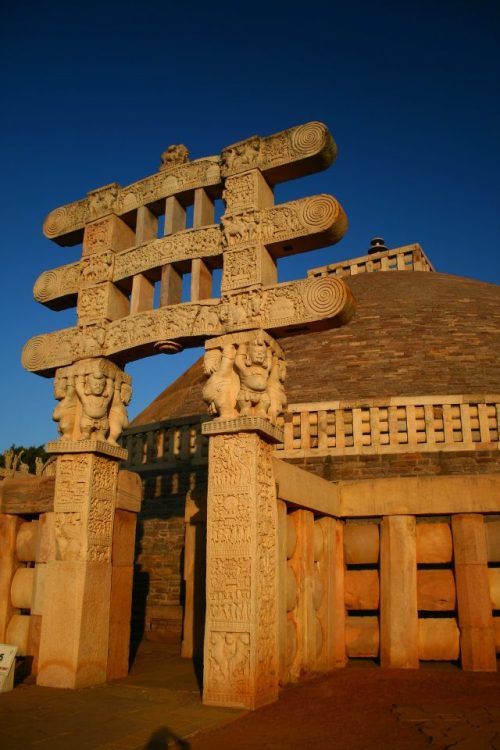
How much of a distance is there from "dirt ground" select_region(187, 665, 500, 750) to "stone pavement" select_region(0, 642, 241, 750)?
0.36 meters

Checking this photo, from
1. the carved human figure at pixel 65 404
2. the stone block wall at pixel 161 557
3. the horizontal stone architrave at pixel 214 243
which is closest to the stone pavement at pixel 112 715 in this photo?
the carved human figure at pixel 65 404

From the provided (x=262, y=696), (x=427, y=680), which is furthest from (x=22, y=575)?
(x=427, y=680)

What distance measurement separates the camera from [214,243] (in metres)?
8.11

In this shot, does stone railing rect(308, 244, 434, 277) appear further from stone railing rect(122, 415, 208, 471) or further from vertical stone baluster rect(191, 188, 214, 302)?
vertical stone baluster rect(191, 188, 214, 302)

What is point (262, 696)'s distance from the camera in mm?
6223

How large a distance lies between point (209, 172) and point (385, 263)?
19.8m

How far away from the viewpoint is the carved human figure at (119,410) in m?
8.52

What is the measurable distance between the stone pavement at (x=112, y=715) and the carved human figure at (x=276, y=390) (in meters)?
3.06

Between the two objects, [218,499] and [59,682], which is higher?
[218,499]

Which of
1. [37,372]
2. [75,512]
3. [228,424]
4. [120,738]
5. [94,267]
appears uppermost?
[94,267]

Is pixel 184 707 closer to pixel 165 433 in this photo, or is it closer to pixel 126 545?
pixel 126 545

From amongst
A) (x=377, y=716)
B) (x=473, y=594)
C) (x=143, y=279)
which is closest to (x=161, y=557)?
(x=143, y=279)

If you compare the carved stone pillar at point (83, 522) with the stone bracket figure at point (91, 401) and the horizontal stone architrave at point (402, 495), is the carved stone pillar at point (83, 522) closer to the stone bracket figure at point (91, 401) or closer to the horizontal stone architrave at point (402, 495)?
the stone bracket figure at point (91, 401)

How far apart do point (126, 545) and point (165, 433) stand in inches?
264
